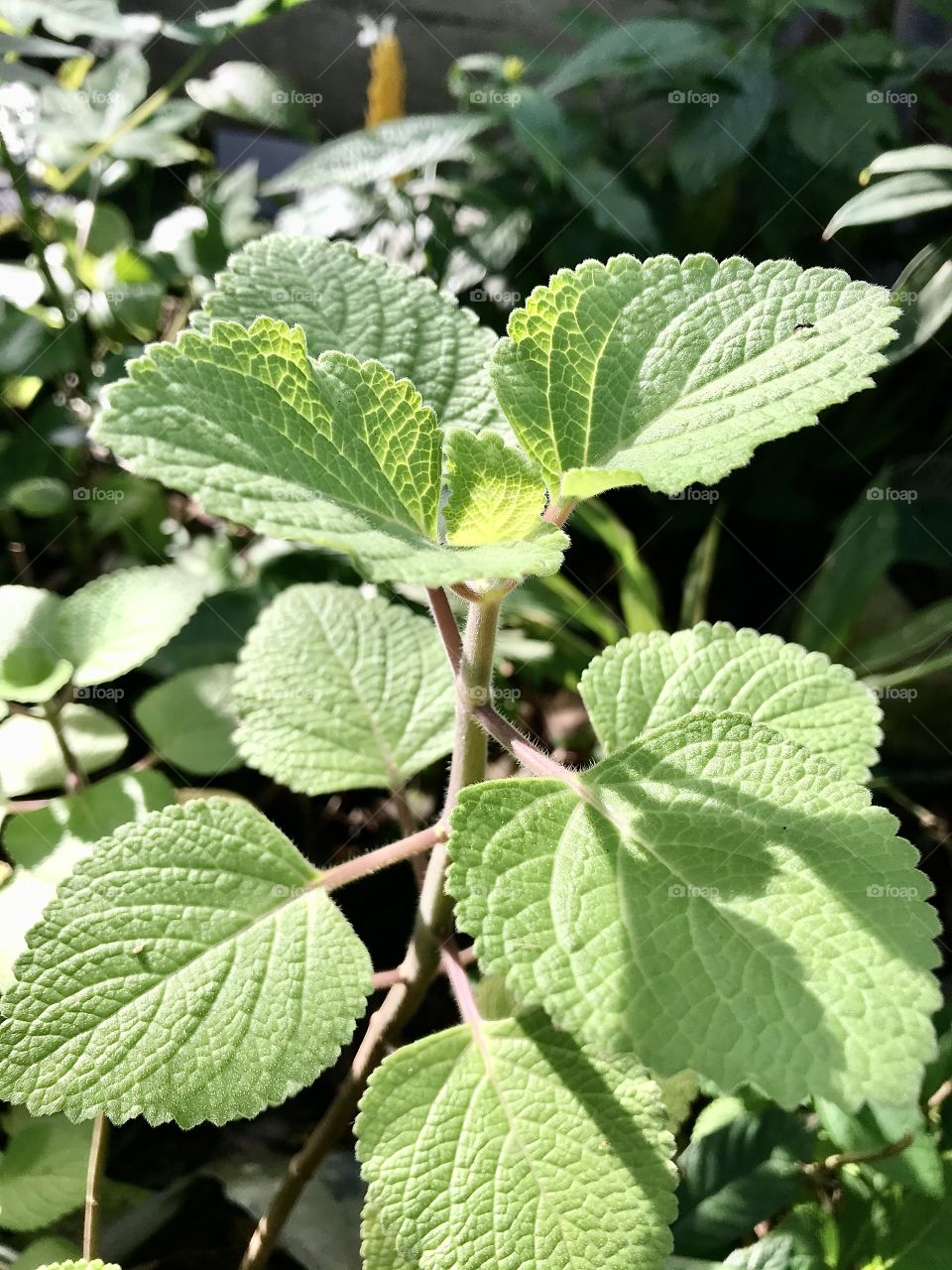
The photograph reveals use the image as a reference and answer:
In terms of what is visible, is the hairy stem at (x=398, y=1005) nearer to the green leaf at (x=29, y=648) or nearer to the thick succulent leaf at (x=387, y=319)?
the thick succulent leaf at (x=387, y=319)

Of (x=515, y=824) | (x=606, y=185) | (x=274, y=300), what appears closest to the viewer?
(x=515, y=824)

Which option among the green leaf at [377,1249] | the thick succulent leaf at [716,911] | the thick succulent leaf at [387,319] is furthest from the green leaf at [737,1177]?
the thick succulent leaf at [387,319]

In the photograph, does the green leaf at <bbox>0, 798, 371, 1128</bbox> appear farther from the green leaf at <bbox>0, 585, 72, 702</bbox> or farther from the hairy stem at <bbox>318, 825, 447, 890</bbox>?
the green leaf at <bbox>0, 585, 72, 702</bbox>

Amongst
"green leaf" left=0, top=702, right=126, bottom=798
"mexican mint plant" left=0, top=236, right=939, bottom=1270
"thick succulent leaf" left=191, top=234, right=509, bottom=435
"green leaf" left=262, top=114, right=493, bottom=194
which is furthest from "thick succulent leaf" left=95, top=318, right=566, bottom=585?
"green leaf" left=262, top=114, right=493, bottom=194

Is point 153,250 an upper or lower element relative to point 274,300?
lower

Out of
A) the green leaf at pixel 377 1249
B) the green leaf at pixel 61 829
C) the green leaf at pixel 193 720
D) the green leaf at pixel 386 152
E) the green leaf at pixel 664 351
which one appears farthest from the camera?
the green leaf at pixel 386 152

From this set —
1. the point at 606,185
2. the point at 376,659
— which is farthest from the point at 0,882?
A: the point at 606,185

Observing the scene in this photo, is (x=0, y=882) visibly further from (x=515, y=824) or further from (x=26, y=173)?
(x=26, y=173)

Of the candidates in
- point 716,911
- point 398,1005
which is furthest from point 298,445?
point 398,1005
